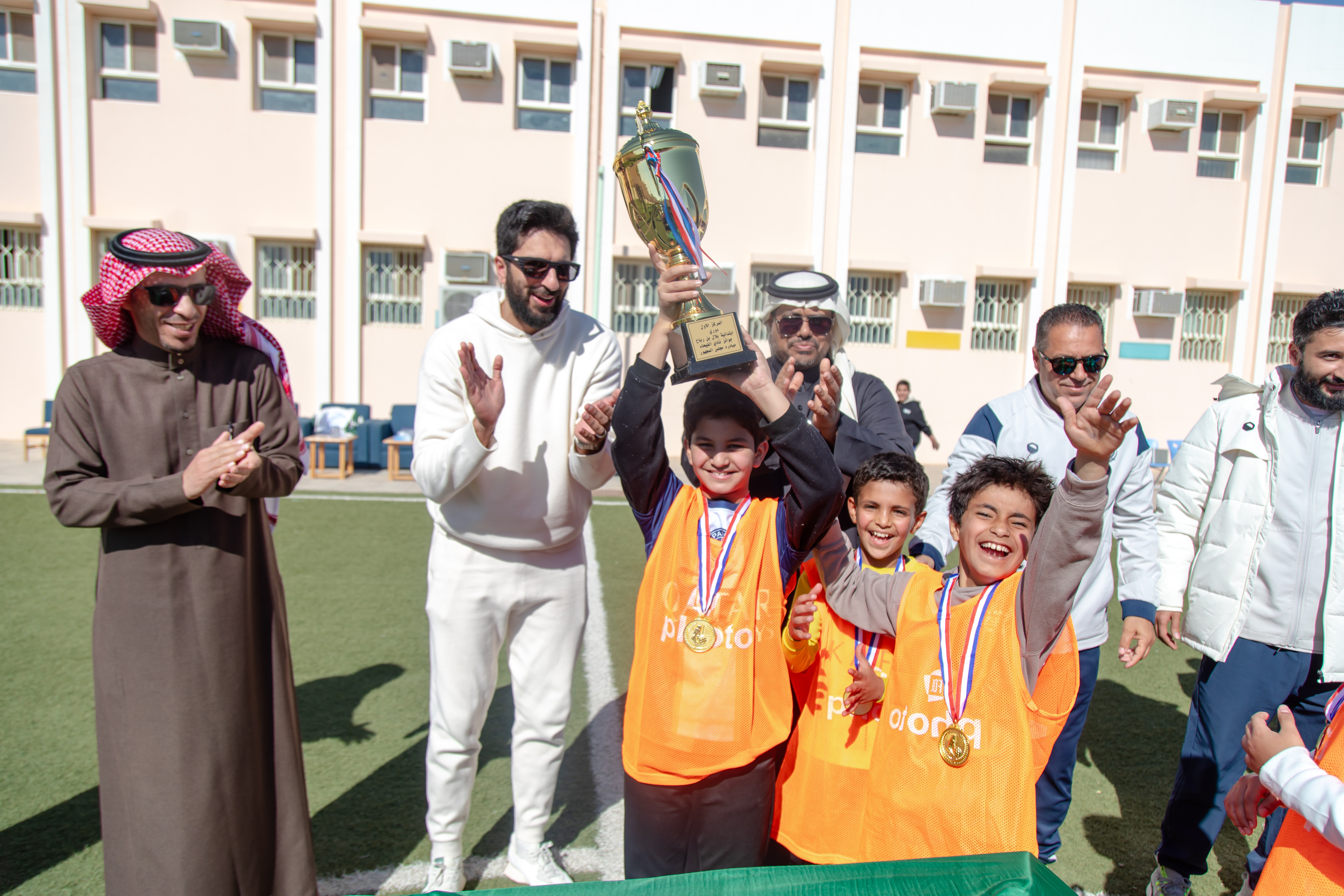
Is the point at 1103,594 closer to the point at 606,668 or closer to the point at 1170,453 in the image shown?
the point at 606,668

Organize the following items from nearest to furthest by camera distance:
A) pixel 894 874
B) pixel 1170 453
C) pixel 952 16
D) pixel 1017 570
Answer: pixel 894 874
pixel 1017 570
pixel 1170 453
pixel 952 16

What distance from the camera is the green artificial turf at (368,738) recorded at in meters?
2.89

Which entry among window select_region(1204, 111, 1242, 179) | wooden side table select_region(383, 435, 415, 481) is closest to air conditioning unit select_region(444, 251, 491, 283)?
wooden side table select_region(383, 435, 415, 481)

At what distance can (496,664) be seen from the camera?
274 centimetres

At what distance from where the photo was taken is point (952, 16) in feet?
44.0

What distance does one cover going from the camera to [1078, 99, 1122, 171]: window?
46.5 feet

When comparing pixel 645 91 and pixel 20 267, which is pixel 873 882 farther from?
pixel 20 267

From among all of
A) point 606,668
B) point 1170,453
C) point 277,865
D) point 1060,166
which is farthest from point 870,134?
point 277,865

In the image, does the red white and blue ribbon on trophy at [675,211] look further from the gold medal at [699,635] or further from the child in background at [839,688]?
the gold medal at [699,635]

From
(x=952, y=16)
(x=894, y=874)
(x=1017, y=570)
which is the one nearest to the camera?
(x=894, y=874)

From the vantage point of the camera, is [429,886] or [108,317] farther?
[429,886]

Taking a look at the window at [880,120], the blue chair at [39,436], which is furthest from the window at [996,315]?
the blue chair at [39,436]

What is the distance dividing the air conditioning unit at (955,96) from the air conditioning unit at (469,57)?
283 inches

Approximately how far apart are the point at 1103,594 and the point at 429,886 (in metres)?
2.43
